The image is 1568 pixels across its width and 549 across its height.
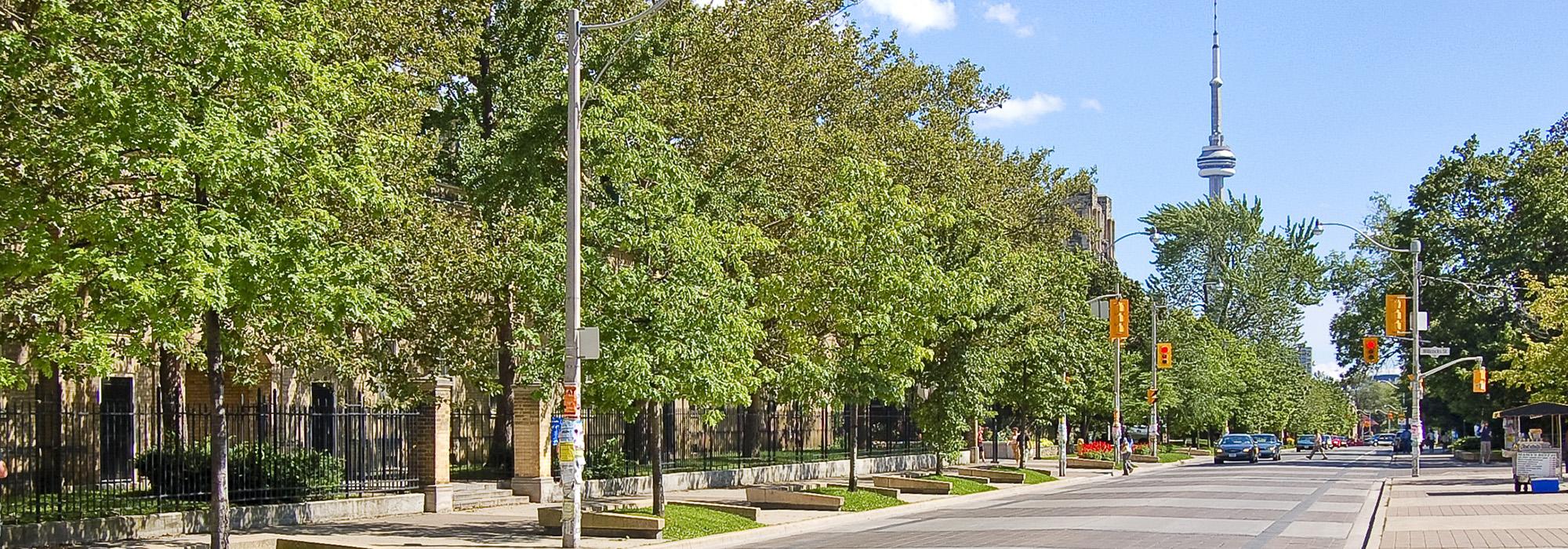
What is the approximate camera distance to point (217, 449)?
18.4m

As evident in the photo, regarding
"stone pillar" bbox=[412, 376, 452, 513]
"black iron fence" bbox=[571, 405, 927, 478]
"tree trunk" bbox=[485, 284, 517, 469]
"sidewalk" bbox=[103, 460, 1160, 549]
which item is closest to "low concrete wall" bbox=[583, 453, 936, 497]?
"black iron fence" bbox=[571, 405, 927, 478]

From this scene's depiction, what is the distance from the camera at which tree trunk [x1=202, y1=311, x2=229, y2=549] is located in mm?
18234

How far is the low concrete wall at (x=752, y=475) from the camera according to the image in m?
34.6

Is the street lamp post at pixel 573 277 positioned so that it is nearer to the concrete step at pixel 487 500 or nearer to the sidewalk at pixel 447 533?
the sidewalk at pixel 447 533

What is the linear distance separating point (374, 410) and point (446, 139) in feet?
29.8

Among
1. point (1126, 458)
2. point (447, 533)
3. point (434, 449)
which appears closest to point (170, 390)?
point (434, 449)

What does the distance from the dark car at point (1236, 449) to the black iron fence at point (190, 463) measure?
154 ft

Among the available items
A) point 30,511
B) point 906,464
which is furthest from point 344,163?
point 906,464

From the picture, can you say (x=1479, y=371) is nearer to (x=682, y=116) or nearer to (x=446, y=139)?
(x=682, y=116)

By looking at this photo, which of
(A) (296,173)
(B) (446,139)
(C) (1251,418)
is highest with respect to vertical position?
(B) (446,139)

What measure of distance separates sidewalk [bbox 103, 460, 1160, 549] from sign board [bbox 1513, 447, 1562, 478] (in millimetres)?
15648

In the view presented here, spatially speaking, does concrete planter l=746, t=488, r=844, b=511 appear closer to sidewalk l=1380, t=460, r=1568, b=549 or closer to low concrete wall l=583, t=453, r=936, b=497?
low concrete wall l=583, t=453, r=936, b=497

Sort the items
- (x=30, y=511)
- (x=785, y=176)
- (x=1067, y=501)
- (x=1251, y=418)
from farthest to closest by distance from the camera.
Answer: (x=1251, y=418), (x=785, y=176), (x=1067, y=501), (x=30, y=511)

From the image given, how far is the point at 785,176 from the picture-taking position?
132 feet
